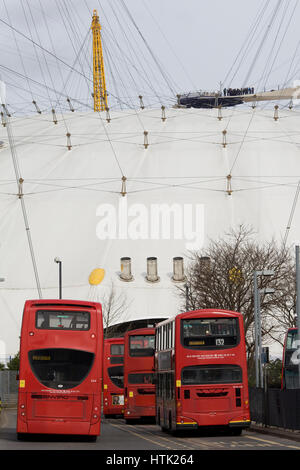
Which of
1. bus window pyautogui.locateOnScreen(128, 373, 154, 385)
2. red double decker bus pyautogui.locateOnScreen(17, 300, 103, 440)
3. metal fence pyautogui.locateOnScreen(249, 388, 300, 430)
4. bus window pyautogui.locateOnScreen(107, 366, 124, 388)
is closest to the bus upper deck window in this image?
red double decker bus pyautogui.locateOnScreen(17, 300, 103, 440)

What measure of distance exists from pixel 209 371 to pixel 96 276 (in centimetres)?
3916

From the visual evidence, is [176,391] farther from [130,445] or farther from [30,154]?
[30,154]

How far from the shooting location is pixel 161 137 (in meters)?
86.1

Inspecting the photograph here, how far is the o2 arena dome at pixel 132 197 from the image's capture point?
220ft

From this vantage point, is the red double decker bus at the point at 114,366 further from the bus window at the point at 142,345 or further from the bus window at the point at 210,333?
the bus window at the point at 210,333

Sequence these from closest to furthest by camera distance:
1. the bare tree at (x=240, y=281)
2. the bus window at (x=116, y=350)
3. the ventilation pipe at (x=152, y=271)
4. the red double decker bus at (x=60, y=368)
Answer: the red double decker bus at (x=60, y=368)
the bus window at (x=116, y=350)
the bare tree at (x=240, y=281)
the ventilation pipe at (x=152, y=271)

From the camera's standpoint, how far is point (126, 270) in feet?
221

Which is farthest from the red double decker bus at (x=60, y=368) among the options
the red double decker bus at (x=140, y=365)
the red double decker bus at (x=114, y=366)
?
the red double decker bus at (x=114, y=366)

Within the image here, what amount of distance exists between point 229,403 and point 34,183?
54.4 m

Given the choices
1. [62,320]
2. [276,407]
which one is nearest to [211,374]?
[276,407]

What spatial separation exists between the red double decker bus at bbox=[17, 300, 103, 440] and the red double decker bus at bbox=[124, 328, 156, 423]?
43.4 ft

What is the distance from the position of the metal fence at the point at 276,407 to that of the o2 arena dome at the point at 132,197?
93.2ft
